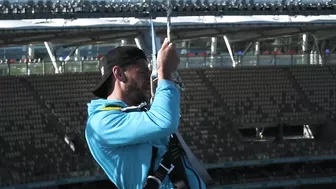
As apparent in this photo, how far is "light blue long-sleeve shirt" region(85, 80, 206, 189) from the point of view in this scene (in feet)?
9.18

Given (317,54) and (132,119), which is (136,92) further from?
(317,54)

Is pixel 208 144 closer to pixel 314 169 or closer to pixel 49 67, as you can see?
pixel 314 169

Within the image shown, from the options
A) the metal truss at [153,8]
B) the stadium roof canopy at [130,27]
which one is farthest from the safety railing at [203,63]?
the metal truss at [153,8]

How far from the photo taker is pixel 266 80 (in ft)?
90.3

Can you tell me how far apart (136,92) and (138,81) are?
50mm

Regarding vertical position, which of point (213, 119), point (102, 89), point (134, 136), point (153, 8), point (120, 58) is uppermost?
point (120, 58)

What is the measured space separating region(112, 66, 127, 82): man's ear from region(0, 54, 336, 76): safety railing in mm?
21333

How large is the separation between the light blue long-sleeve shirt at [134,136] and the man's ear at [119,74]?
0.09 m

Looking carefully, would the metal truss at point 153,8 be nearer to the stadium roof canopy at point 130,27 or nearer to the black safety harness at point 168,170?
the stadium roof canopy at point 130,27

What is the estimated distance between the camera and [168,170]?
2.91 meters

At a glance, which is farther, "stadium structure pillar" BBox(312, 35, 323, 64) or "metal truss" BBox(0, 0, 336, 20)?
"stadium structure pillar" BBox(312, 35, 323, 64)

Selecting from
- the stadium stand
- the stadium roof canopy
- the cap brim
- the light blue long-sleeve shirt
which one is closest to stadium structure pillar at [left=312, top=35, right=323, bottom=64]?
the stadium stand

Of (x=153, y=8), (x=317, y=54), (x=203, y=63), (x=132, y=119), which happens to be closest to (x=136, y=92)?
(x=132, y=119)

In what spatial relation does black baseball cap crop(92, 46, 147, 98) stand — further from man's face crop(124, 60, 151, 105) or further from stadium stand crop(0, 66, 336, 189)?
stadium stand crop(0, 66, 336, 189)
